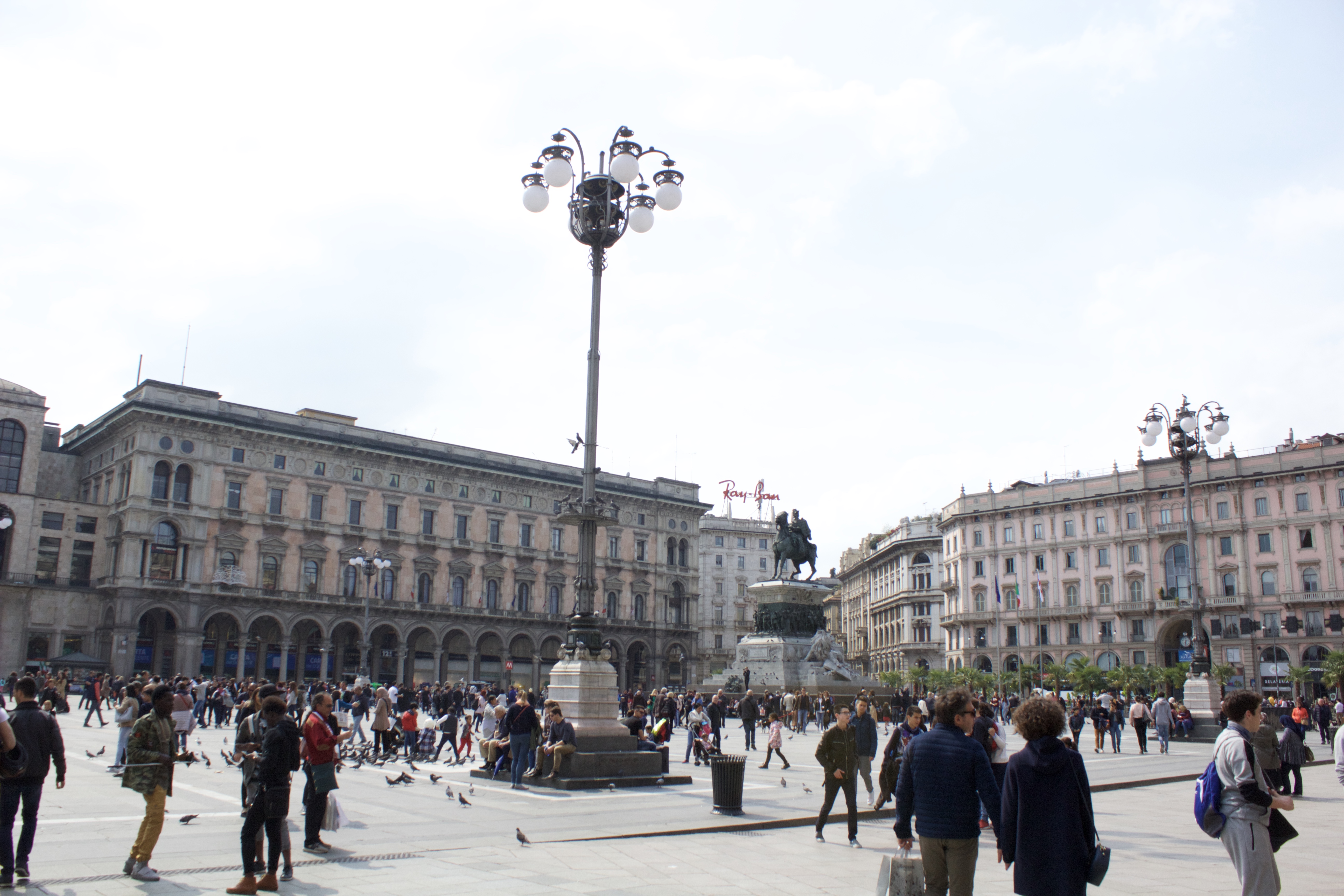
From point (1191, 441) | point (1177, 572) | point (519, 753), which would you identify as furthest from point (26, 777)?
point (1177, 572)

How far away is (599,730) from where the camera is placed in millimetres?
15797

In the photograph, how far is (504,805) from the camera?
1329cm

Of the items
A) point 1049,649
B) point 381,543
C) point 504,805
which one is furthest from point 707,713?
point 1049,649

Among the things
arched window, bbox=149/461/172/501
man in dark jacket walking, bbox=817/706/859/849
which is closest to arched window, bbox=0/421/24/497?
arched window, bbox=149/461/172/501

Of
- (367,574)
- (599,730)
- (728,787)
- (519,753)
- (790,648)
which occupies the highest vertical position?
(367,574)

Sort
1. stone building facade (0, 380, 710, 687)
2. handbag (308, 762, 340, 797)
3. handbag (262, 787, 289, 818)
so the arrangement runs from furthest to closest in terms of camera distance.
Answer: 1. stone building facade (0, 380, 710, 687)
2. handbag (308, 762, 340, 797)
3. handbag (262, 787, 289, 818)

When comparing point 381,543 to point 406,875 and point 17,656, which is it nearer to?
point 17,656

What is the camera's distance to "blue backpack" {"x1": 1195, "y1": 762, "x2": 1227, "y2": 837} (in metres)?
6.14

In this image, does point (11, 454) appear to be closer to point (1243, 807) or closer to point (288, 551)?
point (288, 551)

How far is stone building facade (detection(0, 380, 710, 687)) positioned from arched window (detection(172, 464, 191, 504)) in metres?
0.11

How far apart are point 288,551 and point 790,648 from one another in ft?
120

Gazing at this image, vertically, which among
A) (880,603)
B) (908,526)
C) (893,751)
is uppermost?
(908,526)

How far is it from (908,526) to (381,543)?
4907 centimetres

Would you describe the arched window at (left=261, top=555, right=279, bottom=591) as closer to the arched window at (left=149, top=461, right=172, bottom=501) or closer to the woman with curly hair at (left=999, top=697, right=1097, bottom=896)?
the arched window at (left=149, top=461, right=172, bottom=501)
